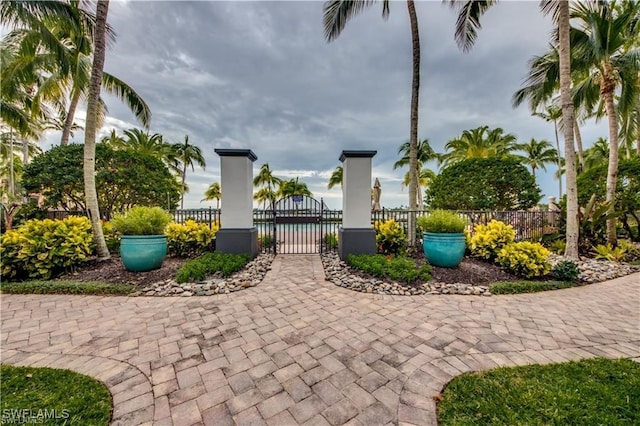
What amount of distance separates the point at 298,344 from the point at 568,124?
8.36m

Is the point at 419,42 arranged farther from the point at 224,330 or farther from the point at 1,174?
the point at 1,174

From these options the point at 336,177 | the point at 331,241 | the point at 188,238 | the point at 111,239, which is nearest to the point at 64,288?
the point at 188,238

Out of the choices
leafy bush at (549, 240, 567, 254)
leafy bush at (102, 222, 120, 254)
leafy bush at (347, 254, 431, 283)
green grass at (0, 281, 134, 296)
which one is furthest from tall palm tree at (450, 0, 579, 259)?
leafy bush at (102, 222, 120, 254)

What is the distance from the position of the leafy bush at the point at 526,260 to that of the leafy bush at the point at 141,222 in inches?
298

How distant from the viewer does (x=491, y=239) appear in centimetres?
563

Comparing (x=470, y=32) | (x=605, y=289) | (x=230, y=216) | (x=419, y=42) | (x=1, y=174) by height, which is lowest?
(x=605, y=289)

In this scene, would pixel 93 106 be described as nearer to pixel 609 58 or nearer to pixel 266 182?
pixel 609 58

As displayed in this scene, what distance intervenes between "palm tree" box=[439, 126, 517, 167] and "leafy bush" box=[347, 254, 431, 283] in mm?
12533

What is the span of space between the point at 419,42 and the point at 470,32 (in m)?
1.95

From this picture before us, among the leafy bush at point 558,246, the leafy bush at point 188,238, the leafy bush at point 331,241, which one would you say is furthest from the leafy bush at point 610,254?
the leafy bush at point 188,238

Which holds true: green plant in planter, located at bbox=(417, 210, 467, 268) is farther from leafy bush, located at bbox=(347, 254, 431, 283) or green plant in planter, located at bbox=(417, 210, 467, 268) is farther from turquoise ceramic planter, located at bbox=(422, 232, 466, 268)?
leafy bush, located at bbox=(347, 254, 431, 283)

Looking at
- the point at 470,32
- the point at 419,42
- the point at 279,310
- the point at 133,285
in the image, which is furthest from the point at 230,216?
the point at 470,32

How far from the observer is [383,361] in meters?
2.26

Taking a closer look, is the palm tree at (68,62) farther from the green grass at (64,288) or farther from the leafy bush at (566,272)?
the leafy bush at (566,272)
